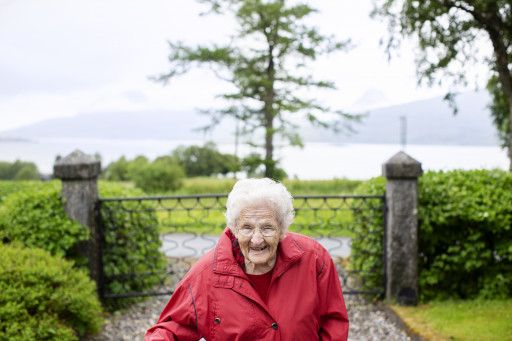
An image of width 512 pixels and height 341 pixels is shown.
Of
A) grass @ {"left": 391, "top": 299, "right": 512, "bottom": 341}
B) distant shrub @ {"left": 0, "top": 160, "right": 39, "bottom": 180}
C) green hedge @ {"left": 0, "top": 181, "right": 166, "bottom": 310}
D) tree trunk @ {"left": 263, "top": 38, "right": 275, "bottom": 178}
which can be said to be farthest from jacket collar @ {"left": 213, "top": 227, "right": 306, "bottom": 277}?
distant shrub @ {"left": 0, "top": 160, "right": 39, "bottom": 180}

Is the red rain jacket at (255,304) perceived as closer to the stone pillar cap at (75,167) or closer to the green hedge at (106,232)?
the green hedge at (106,232)

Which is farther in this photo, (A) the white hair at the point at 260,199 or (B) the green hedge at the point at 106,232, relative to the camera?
(B) the green hedge at the point at 106,232

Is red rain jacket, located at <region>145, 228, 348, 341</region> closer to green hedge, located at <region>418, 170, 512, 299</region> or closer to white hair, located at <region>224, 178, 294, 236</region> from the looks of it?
white hair, located at <region>224, 178, 294, 236</region>

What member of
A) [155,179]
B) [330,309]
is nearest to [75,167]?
[330,309]

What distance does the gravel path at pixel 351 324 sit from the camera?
4082 millimetres

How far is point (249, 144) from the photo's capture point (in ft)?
58.0

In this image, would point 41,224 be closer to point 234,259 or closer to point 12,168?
point 234,259

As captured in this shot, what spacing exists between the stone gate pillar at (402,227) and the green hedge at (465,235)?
0.47 ft

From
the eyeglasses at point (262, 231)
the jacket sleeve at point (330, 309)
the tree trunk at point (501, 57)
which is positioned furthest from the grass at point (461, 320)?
the tree trunk at point (501, 57)

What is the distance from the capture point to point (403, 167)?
14.4 ft

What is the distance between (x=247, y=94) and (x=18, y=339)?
16.1 m

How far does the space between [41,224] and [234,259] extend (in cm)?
301

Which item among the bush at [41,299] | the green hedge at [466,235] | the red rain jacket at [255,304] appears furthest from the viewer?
the green hedge at [466,235]

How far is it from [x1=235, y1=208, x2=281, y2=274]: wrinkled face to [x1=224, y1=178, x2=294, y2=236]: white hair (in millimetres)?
29
